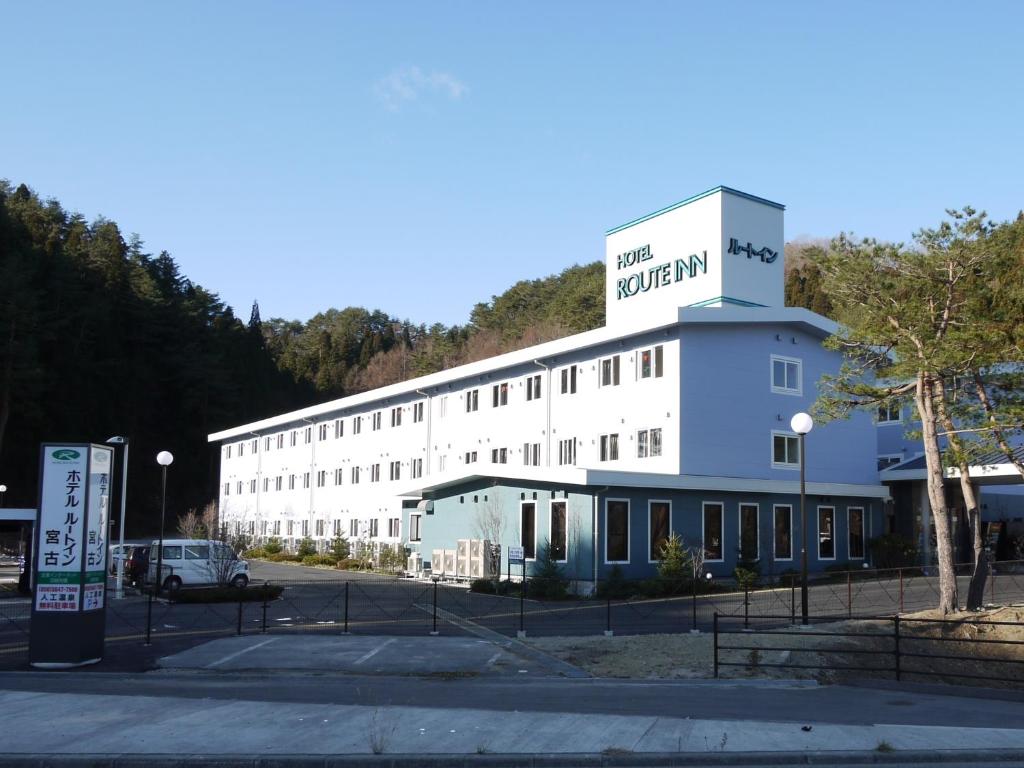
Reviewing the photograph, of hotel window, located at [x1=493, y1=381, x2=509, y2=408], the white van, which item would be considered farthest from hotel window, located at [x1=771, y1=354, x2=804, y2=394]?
the white van

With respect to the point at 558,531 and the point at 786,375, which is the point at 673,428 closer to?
the point at 558,531

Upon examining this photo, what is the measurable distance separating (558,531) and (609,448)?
18.9ft

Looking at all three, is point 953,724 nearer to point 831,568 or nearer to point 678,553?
point 678,553

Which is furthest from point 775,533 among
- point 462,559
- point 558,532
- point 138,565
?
point 138,565

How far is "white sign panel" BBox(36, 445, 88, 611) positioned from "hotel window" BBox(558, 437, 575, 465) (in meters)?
22.6

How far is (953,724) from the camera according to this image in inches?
452

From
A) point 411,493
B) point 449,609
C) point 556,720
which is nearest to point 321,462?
point 411,493

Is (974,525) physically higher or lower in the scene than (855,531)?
higher

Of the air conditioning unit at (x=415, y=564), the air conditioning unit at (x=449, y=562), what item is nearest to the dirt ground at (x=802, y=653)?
the air conditioning unit at (x=449, y=562)

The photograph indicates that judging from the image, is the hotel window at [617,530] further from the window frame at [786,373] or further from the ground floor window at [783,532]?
the window frame at [786,373]

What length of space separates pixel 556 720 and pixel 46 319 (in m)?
72.1

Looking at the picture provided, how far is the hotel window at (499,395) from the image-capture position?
4084cm

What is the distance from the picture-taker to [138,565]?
32.3 metres

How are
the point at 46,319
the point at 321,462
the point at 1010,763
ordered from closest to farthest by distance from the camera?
1. the point at 1010,763
2. the point at 321,462
3. the point at 46,319
